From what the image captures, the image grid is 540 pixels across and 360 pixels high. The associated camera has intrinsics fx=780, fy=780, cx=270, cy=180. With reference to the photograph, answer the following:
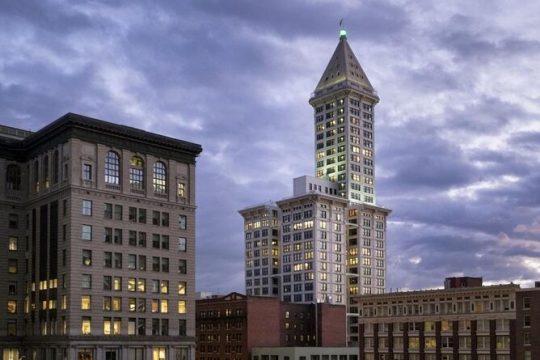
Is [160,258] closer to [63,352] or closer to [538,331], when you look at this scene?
[63,352]

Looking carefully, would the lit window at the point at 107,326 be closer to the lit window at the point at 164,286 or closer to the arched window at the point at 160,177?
the lit window at the point at 164,286

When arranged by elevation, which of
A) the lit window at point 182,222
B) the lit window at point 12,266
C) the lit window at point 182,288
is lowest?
the lit window at point 182,288

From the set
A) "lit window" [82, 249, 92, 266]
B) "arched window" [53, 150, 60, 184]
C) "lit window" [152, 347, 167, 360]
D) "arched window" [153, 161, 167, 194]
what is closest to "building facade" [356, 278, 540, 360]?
"lit window" [152, 347, 167, 360]

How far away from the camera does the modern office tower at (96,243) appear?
415 ft

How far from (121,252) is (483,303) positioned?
70771 millimetres

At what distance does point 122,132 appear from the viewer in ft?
444

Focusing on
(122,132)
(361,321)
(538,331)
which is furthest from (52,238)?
(538,331)

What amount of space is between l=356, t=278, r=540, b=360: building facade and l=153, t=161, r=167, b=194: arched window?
57499 millimetres

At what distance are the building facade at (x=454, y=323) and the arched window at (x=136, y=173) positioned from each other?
62411mm

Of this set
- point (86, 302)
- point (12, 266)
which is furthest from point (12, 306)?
point (86, 302)

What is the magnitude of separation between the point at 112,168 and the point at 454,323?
74399 millimetres

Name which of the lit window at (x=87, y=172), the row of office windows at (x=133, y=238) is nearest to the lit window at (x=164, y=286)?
the row of office windows at (x=133, y=238)

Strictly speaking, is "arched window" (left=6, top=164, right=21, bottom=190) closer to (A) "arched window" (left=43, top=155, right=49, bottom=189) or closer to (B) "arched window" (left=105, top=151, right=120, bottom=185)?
(A) "arched window" (left=43, top=155, right=49, bottom=189)

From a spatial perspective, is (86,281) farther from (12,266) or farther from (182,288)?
(182,288)
